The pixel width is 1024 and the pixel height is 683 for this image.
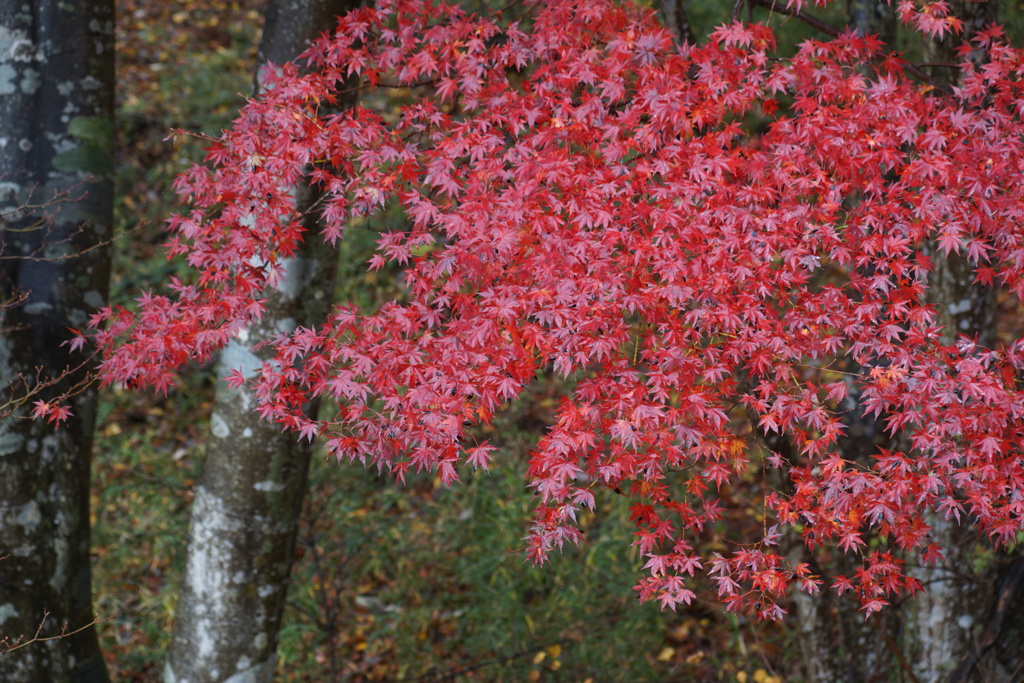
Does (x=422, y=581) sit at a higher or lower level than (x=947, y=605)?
lower

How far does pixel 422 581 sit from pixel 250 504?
1.71m

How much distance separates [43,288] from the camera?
269cm

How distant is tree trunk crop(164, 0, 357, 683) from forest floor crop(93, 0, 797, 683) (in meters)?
0.55

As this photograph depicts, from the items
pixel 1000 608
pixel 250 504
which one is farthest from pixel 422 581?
pixel 1000 608

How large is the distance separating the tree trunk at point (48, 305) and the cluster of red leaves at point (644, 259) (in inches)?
17.8

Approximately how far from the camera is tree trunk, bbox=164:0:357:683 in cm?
290

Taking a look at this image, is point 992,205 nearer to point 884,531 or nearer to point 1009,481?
point 1009,481

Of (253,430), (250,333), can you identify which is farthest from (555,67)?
(253,430)

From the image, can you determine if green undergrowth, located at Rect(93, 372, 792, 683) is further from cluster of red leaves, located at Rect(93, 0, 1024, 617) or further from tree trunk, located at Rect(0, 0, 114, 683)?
cluster of red leaves, located at Rect(93, 0, 1024, 617)

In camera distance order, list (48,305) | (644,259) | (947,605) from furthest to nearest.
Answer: (947,605)
(48,305)
(644,259)

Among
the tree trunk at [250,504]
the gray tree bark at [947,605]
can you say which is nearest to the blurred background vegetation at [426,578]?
the gray tree bark at [947,605]

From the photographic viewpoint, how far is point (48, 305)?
2.69 meters

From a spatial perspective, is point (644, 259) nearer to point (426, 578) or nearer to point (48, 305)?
point (48, 305)

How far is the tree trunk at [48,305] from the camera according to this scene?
258 cm
